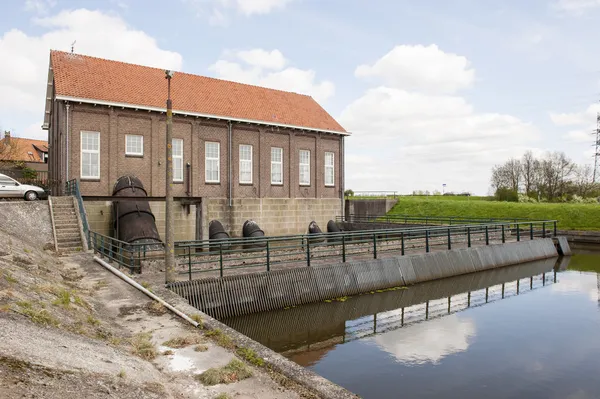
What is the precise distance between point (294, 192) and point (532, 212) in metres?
23.8

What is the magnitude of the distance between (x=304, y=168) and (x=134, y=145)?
460 inches

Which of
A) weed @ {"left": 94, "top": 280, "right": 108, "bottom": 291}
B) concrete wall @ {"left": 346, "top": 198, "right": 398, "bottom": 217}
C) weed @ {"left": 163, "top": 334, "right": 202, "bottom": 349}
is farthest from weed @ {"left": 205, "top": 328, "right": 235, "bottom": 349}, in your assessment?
concrete wall @ {"left": 346, "top": 198, "right": 398, "bottom": 217}

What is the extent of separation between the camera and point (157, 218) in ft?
78.3

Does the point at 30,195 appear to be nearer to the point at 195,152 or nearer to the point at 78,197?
the point at 78,197

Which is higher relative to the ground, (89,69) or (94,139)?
(89,69)

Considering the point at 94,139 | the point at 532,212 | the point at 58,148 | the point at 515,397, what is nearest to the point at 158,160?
the point at 94,139

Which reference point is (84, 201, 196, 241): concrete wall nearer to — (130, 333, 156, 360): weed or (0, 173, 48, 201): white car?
(0, 173, 48, 201): white car

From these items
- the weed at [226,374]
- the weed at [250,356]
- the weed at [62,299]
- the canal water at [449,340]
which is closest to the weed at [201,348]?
the weed at [250,356]

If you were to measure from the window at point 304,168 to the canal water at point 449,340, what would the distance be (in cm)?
1555

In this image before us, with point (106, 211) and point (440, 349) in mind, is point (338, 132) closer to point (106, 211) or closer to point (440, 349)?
point (106, 211)

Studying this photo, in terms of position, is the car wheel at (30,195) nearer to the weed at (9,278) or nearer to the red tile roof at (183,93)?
the red tile roof at (183,93)

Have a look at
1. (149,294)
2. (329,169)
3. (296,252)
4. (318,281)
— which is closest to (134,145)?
(296,252)

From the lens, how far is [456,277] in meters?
18.1

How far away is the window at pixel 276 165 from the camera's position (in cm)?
2909
